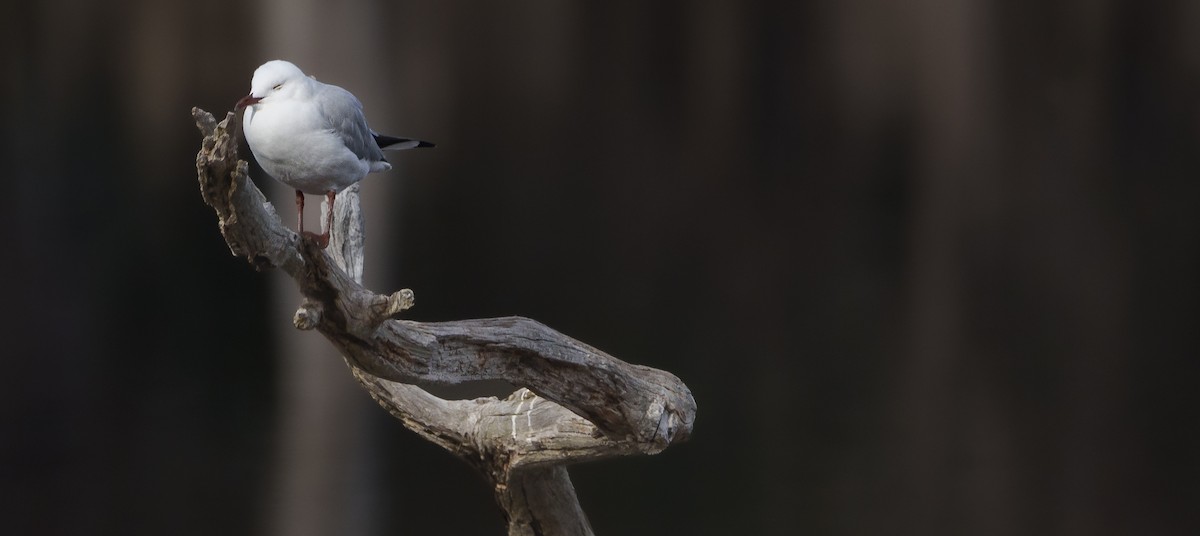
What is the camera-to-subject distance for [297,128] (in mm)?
1364

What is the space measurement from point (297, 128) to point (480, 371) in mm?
547

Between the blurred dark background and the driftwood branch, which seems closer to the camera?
the driftwood branch

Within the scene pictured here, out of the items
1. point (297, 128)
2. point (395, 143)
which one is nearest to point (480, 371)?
point (395, 143)

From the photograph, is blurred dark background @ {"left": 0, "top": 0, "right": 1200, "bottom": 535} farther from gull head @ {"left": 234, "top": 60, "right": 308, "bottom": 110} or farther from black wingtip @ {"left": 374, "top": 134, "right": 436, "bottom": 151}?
gull head @ {"left": 234, "top": 60, "right": 308, "bottom": 110}

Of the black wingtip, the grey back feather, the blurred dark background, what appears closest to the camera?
the grey back feather

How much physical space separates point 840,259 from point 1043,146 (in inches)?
37.1

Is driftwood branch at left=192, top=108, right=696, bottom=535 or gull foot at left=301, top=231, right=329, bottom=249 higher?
gull foot at left=301, top=231, right=329, bottom=249

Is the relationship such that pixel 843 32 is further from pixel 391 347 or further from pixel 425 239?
pixel 391 347

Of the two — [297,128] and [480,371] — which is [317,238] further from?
[480,371]

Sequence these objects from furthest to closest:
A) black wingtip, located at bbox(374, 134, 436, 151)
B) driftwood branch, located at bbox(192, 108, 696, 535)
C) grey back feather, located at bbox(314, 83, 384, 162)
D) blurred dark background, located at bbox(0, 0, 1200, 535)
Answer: blurred dark background, located at bbox(0, 0, 1200, 535), black wingtip, located at bbox(374, 134, 436, 151), grey back feather, located at bbox(314, 83, 384, 162), driftwood branch, located at bbox(192, 108, 696, 535)

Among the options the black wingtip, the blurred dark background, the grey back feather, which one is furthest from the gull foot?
the blurred dark background

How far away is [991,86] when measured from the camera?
422 centimetres

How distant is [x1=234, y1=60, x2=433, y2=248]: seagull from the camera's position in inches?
53.8

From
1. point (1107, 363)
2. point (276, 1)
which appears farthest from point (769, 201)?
point (276, 1)
